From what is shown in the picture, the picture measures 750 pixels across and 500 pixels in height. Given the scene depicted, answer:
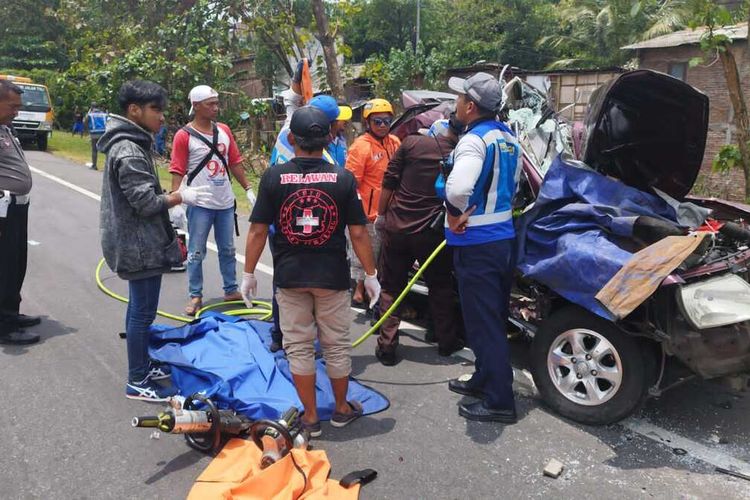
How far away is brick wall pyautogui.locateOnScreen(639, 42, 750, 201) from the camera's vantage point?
47.3ft

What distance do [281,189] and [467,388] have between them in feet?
6.13

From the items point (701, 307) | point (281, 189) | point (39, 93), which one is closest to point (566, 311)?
point (701, 307)


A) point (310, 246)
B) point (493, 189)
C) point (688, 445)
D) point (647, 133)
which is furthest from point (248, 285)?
point (647, 133)

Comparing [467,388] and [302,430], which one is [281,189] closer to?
[302,430]

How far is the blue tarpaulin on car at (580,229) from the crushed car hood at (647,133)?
266 mm

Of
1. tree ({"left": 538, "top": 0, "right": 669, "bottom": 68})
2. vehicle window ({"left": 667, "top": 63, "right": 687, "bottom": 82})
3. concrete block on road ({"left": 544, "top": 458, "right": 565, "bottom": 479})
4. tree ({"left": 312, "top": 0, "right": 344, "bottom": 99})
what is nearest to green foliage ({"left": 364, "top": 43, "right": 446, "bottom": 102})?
tree ({"left": 538, "top": 0, "right": 669, "bottom": 68})

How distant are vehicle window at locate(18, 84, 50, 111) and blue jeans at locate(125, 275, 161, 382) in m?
18.5

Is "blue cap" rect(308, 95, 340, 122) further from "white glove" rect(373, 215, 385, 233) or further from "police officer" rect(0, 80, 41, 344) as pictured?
"police officer" rect(0, 80, 41, 344)

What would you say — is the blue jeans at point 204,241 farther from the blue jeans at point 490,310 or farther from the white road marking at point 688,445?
the white road marking at point 688,445

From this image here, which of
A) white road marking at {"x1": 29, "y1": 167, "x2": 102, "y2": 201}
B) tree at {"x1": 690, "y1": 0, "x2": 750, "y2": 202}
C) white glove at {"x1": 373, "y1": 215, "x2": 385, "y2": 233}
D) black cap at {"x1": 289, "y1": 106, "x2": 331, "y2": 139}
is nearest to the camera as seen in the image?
black cap at {"x1": 289, "y1": 106, "x2": 331, "y2": 139}

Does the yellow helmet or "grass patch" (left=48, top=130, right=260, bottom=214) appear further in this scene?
"grass patch" (left=48, top=130, right=260, bottom=214)

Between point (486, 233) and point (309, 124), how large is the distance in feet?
4.14

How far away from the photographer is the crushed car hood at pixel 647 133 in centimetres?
429

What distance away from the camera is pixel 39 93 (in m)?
20.5
